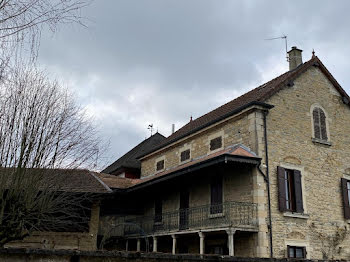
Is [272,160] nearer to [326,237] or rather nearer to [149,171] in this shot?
[326,237]

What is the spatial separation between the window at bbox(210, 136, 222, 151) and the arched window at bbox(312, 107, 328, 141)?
12.7 feet

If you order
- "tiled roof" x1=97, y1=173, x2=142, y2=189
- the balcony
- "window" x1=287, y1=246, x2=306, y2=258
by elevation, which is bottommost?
"window" x1=287, y1=246, x2=306, y2=258

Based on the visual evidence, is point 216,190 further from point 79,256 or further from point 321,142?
point 79,256

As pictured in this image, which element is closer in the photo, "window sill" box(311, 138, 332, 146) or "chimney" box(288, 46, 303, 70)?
"window sill" box(311, 138, 332, 146)

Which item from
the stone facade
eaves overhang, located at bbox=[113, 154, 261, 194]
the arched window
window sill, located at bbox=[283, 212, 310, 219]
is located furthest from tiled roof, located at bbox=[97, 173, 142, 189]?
the arched window

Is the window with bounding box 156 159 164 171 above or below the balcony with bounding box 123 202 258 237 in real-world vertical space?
above

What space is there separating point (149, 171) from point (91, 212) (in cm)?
530

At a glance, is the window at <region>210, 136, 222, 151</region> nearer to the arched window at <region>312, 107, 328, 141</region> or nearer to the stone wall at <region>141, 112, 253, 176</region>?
the stone wall at <region>141, 112, 253, 176</region>

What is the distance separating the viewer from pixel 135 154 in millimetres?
27516

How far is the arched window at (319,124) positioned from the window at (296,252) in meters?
4.65

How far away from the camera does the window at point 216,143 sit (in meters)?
16.6

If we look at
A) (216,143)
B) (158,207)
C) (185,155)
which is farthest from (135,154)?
(216,143)

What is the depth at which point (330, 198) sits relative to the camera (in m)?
15.4

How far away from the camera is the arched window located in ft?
53.3
